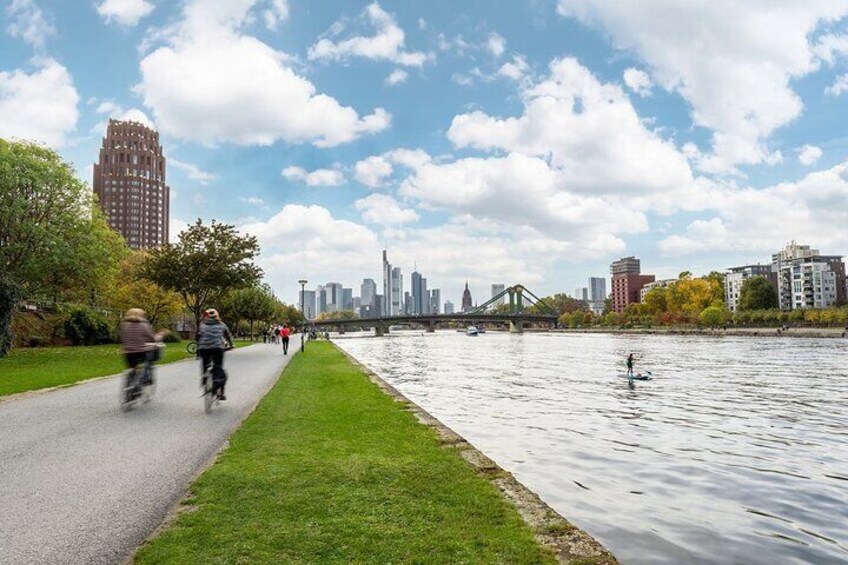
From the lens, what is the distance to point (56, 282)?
3994 centimetres

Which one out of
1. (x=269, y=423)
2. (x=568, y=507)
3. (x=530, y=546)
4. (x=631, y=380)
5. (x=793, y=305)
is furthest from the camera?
(x=793, y=305)

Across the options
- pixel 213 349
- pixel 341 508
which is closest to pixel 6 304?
pixel 213 349

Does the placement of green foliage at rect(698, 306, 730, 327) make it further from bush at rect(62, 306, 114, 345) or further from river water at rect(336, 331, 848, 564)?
bush at rect(62, 306, 114, 345)

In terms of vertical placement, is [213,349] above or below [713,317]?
above

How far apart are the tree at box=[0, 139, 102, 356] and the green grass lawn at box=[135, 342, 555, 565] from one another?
2980 centimetres

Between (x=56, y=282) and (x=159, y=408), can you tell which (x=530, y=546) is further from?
(x=56, y=282)

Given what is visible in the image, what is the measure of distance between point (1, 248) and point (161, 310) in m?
33.3

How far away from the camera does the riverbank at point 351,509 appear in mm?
5141

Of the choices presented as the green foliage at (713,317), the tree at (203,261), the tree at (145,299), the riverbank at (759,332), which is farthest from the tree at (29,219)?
the green foliage at (713,317)

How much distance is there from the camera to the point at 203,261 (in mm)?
43469

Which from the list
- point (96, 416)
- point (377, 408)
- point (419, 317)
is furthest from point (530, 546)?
point (419, 317)

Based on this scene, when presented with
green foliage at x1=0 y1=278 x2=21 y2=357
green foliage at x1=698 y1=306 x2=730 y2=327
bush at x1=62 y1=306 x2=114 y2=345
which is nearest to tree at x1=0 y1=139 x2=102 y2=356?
green foliage at x1=0 y1=278 x2=21 y2=357

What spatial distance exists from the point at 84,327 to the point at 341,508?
54048 mm

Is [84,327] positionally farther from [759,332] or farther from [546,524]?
[759,332]
